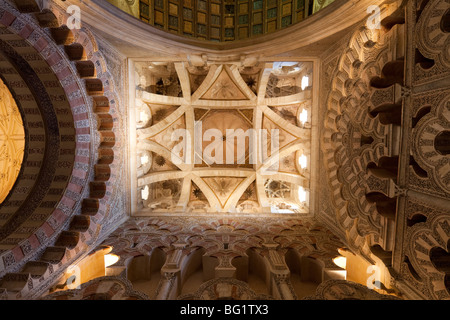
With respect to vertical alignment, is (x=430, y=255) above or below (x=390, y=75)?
below

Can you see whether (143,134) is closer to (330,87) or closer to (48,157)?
(48,157)

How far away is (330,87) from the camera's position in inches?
234

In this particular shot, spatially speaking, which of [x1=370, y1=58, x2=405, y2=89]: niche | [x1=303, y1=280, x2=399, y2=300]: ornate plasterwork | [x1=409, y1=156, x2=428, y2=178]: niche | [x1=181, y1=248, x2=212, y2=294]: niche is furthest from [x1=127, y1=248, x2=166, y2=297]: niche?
[x1=370, y1=58, x2=405, y2=89]: niche

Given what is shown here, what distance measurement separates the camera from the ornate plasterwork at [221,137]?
7715 mm

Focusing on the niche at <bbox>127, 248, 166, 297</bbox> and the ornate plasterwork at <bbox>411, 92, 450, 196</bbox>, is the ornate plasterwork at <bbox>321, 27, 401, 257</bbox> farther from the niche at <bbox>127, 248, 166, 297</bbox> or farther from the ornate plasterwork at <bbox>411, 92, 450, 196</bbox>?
the niche at <bbox>127, 248, 166, 297</bbox>

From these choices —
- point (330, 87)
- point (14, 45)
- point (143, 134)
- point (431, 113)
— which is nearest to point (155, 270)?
point (143, 134)

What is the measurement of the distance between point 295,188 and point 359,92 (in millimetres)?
4619

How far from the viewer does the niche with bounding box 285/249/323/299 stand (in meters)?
4.82

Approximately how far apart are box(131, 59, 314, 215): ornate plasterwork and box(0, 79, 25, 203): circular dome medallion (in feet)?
10.9

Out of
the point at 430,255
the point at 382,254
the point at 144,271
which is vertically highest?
the point at 430,255

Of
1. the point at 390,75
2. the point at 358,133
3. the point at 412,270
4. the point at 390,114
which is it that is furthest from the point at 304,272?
the point at 390,75

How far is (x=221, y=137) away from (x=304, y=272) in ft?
20.4

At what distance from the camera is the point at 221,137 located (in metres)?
9.59

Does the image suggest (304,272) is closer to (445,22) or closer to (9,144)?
(445,22)
